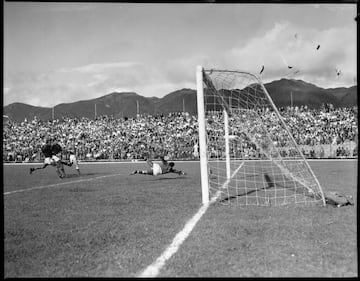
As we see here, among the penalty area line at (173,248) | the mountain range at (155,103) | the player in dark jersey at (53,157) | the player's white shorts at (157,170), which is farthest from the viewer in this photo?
the mountain range at (155,103)

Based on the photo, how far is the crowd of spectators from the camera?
30.5 metres

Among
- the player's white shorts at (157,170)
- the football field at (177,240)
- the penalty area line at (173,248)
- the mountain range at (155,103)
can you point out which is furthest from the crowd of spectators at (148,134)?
the mountain range at (155,103)

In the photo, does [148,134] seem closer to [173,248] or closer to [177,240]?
[177,240]

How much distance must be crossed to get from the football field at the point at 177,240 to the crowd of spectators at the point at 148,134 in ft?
67.4

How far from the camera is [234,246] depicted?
3934 millimetres

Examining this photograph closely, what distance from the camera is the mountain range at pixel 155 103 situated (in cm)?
7300

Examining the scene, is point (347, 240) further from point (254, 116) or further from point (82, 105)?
point (82, 105)

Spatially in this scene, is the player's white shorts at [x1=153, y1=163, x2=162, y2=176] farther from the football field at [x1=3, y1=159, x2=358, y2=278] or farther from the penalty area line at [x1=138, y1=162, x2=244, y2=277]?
the penalty area line at [x1=138, y1=162, x2=244, y2=277]

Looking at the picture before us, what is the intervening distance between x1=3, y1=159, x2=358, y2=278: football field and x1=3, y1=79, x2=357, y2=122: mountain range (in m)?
64.7

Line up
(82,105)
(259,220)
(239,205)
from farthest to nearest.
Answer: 1. (82,105)
2. (239,205)
3. (259,220)

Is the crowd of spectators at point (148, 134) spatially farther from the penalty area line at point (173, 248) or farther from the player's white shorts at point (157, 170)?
the penalty area line at point (173, 248)

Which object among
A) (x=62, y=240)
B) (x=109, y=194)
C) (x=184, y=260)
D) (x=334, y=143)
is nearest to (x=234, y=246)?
(x=184, y=260)

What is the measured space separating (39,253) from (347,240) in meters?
3.35

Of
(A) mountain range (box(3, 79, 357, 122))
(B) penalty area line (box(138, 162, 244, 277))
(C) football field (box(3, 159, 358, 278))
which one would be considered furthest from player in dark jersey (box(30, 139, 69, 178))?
(A) mountain range (box(3, 79, 357, 122))
